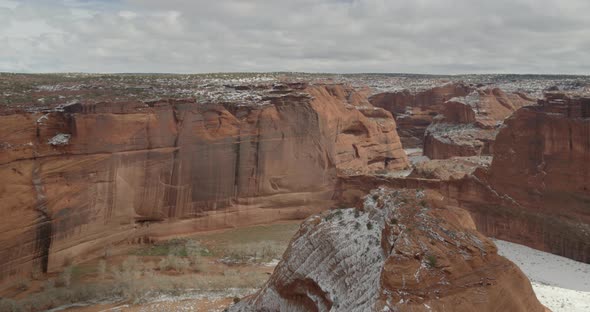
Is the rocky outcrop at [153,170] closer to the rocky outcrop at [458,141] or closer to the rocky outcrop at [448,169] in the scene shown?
the rocky outcrop at [448,169]

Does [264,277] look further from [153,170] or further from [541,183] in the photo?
[541,183]

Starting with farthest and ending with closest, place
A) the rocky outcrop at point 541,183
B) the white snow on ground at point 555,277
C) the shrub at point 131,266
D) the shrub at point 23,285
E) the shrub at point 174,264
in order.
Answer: the rocky outcrop at point 541,183
the shrub at point 174,264
the shrub at point 131,266
the shrub at point 23,285
the white snow on ground at point 555,277

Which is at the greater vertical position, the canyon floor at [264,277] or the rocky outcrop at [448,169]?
the rocky outcrop at [448,169]

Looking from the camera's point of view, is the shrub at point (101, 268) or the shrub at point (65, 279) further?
the shrub at point (101, 268)

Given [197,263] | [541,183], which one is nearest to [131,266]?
[197,263]

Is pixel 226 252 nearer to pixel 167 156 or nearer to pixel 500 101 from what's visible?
pixel 167 156

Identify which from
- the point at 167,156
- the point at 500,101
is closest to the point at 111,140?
the point at 167,156

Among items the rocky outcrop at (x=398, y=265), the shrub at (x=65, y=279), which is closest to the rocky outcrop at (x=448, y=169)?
the rocky outcrop at (x=398, y=265)
